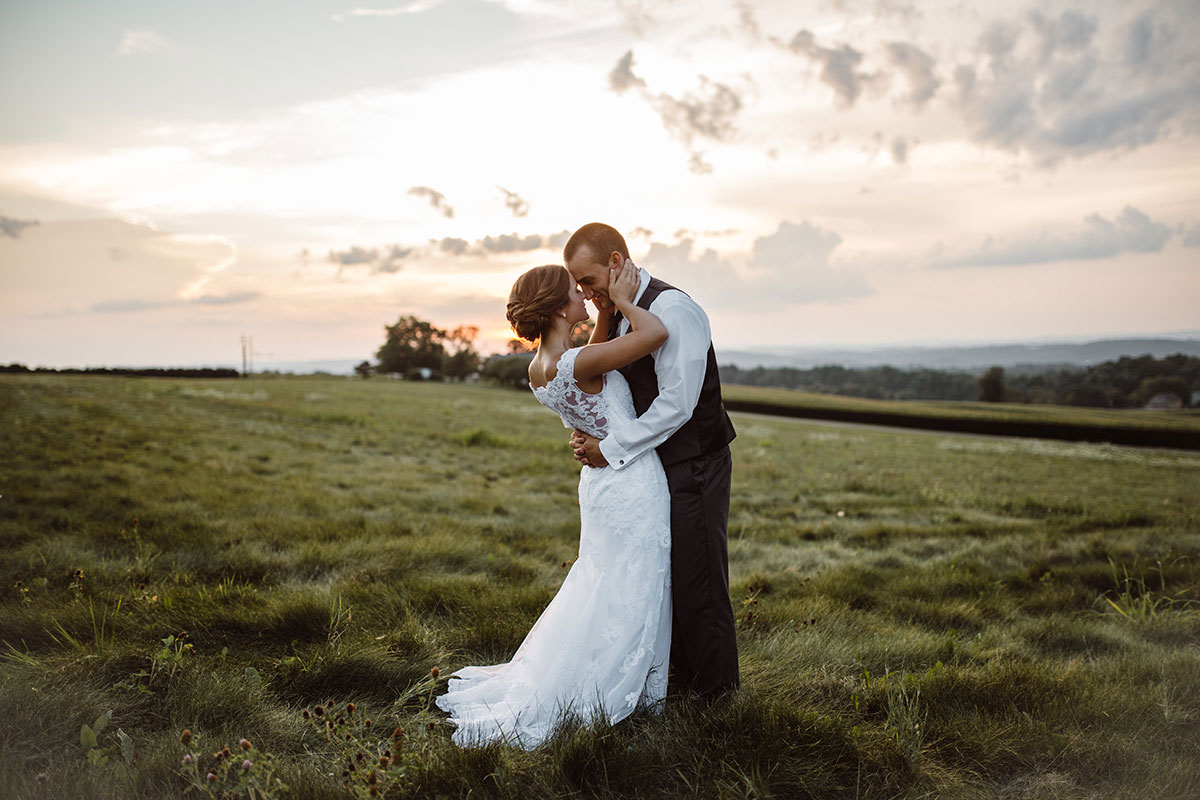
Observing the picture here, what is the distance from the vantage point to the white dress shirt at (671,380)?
11.7ft

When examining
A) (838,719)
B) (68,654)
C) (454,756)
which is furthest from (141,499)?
(838,719)

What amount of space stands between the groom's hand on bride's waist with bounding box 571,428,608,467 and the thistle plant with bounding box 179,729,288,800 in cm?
205

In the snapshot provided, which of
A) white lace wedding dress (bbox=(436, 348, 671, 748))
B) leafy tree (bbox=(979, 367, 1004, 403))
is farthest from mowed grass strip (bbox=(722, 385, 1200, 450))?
white lace wedding dress (bbox=(436, 348, 671, 748))

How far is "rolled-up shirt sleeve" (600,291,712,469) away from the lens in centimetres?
356

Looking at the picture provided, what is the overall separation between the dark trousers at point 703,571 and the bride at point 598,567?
0.09 m

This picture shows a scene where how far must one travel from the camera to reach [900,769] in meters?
3.32

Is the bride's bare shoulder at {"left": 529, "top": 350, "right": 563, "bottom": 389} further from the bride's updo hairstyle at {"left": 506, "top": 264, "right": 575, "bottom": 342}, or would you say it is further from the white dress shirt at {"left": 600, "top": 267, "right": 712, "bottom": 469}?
the white dress shirt at {"left": 600, "top": 267, "right": 712, "bottom": 469}

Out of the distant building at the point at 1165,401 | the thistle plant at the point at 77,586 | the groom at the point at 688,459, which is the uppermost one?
the groom at the point at 688,459

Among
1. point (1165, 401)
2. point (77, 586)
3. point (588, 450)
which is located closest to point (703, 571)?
point (588, 450)

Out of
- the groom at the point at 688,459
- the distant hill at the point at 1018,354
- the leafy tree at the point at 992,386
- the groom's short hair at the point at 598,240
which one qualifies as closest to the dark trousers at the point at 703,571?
the groom at the point at 688,459

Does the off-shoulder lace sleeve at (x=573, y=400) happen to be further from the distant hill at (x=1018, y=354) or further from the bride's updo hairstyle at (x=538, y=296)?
the distant hill at (x=1018, y=354)

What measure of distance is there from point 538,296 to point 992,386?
216 ft

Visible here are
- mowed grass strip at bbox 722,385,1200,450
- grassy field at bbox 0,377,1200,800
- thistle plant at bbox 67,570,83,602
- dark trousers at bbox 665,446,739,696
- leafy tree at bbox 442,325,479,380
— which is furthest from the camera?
leafy tree at bbox 442,325,479,380

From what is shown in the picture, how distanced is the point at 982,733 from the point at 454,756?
Result: 2.83 m
